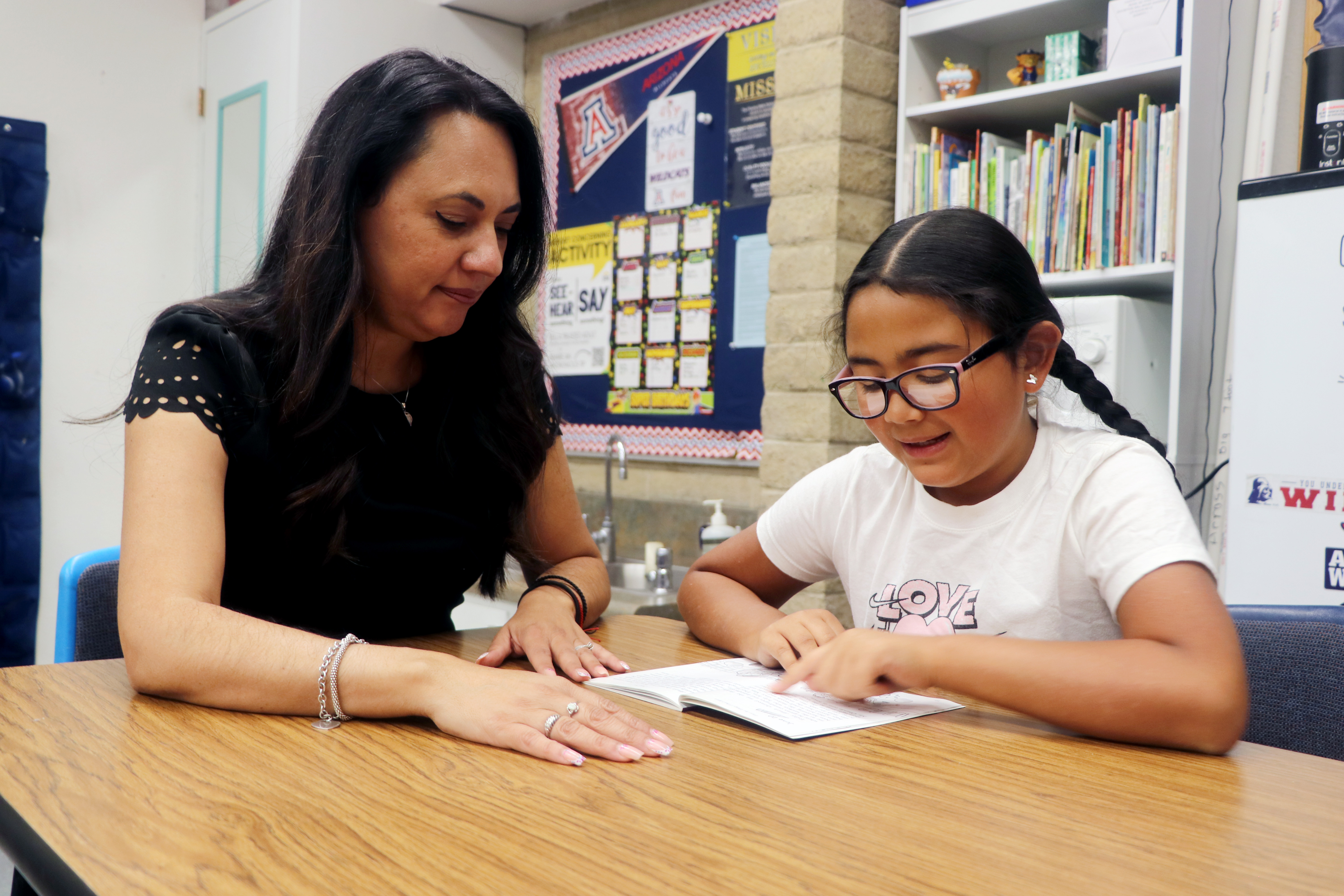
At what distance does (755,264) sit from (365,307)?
181 centimetres

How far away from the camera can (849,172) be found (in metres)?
2.51

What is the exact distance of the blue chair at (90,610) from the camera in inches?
54.8

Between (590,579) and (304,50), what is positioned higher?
(304,50)

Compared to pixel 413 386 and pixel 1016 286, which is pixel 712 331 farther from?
pixel 1016 286

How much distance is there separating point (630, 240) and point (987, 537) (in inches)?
92.3

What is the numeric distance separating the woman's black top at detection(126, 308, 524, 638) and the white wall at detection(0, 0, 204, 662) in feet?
7.89

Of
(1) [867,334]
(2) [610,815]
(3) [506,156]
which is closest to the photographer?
(2) [610,815]

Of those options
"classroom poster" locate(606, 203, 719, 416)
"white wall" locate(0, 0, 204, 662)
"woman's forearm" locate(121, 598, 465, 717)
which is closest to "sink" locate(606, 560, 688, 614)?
"classroom poster" locate(606, 203, 719, 416)

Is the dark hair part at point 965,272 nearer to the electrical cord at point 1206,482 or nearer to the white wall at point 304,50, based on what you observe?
the electrical cord at point 1206,482

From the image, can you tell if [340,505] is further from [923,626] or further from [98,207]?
[98,207]

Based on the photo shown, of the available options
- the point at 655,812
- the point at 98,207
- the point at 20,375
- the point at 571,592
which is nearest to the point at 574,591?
the point at 571,592

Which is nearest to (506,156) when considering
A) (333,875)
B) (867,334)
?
(867,334)

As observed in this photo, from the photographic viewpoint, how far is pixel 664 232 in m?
3.33

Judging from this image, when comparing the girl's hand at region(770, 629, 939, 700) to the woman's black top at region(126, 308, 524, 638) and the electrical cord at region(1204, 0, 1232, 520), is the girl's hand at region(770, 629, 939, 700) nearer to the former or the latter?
the woman's black top at region(126, 308, 524, 638)
